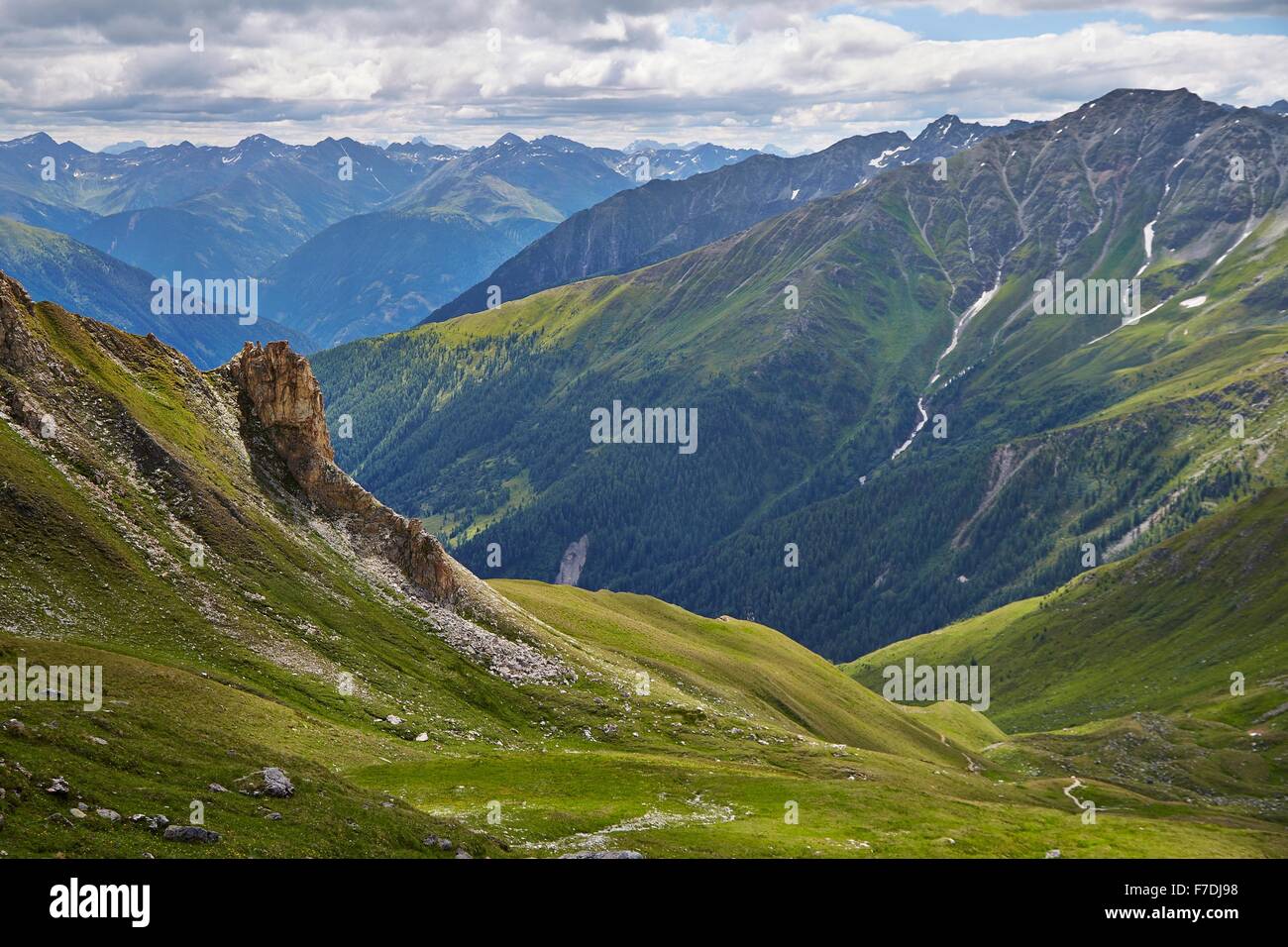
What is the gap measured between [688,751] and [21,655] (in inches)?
2065

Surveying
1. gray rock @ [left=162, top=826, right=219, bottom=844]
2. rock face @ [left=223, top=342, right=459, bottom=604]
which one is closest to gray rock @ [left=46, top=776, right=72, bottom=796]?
gray rock @ [left=162, top=826, right=219, bottom=844]

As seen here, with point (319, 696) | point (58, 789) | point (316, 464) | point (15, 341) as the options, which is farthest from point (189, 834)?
point (316, 464)

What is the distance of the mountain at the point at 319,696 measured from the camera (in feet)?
170

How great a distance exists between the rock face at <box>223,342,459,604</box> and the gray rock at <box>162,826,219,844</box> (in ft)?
209

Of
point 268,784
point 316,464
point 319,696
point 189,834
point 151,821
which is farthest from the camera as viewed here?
point 316,464

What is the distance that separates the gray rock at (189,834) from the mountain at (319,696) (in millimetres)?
152

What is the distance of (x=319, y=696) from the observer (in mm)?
83125

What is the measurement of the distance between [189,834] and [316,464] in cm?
7206

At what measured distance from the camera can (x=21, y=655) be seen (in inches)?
2598

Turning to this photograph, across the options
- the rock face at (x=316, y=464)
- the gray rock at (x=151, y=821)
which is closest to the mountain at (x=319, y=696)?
the gray rock at (x=151, y=821)

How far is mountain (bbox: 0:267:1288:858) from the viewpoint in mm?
51750

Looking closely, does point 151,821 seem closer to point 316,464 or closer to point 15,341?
point 15,341
